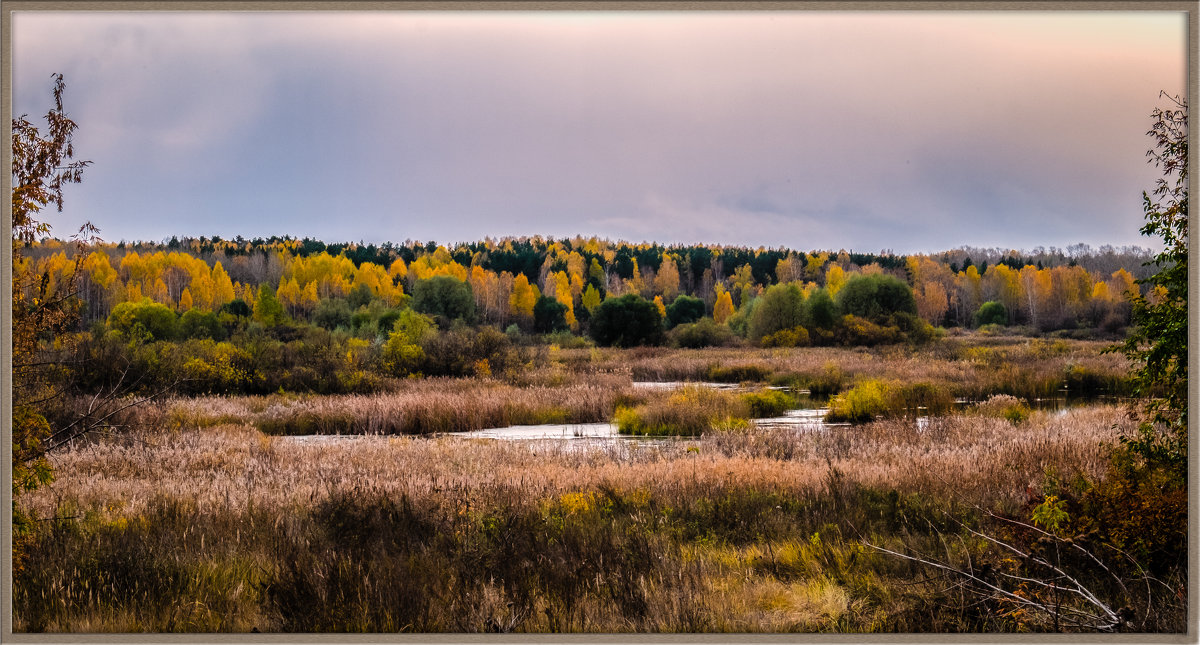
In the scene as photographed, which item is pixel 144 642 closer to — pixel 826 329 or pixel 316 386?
pixel 316 386

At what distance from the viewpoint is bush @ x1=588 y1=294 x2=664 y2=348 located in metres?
27.1

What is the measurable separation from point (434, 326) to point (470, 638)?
2315 centimetres

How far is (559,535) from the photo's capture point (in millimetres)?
6219

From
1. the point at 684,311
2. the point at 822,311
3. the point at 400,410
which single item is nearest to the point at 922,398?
the point at 822,311

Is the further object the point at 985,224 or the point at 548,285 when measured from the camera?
the point at 548,285

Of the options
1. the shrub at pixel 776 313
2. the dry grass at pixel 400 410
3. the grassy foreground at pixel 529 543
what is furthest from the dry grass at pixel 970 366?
the grassy foreground at pixel 529 543

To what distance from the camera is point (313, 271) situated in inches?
883

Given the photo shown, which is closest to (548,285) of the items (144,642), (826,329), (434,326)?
(434,326)

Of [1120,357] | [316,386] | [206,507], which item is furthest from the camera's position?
[316,386]

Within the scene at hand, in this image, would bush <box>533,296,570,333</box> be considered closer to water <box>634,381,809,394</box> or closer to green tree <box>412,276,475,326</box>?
green tree <box>412,276,475,326</box>

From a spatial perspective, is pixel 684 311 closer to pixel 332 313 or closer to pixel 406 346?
pixel 406 346

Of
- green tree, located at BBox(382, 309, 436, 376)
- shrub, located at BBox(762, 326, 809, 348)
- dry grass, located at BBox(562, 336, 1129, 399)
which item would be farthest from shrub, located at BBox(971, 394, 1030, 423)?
green tree, located at BBox(382, 309, 436, 376)

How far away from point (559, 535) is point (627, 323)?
24887 millimetres

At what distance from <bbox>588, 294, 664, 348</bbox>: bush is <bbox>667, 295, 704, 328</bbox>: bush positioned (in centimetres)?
89
